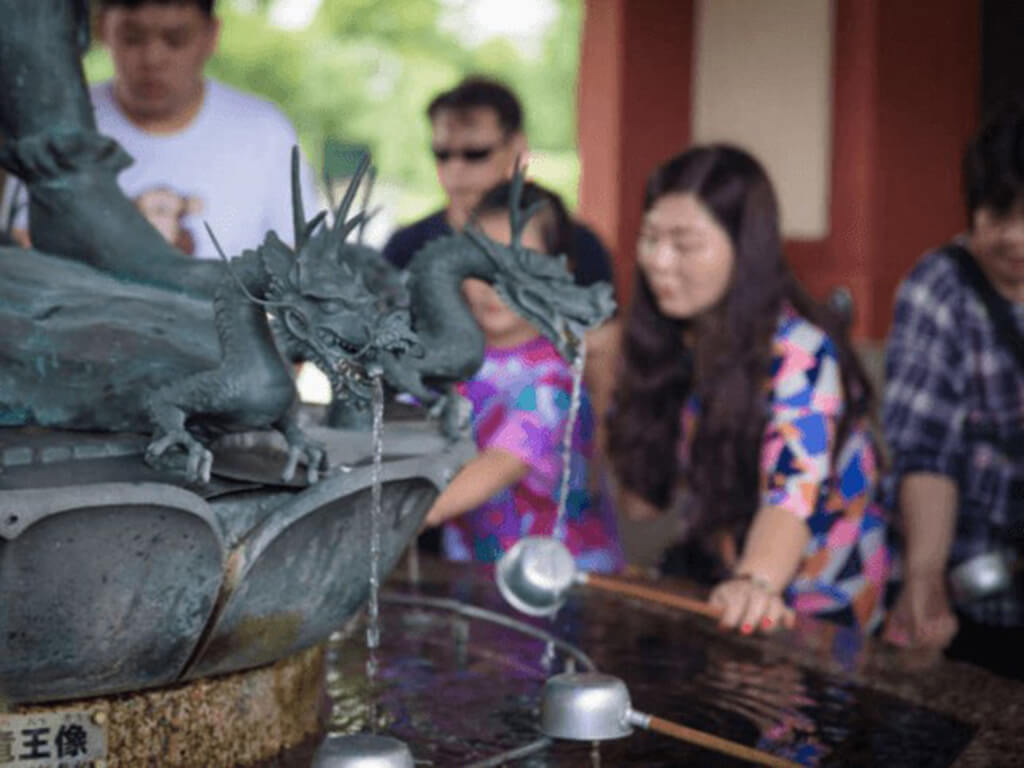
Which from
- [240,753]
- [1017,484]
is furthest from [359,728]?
[1017,484]

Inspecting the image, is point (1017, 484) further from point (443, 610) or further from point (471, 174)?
point (471, 174)

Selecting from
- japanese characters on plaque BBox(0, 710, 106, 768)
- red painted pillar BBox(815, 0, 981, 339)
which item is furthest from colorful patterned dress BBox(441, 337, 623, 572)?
red painted pillar BBox(815, 0, 981, 339)

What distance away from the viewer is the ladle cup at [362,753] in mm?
1771

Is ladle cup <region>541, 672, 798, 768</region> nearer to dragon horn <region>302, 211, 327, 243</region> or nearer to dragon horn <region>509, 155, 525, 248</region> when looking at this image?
dragon horn <region>509, 155, 525, 248</region>

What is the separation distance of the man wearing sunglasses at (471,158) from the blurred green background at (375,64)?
1694cm

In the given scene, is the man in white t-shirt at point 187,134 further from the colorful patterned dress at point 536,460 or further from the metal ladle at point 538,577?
the metal ladle at point 538,577

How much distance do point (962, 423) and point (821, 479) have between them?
0.61 metres

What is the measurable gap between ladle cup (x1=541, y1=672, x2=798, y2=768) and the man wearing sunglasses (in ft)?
7.71

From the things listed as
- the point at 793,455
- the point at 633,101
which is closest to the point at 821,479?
the point at 793,455

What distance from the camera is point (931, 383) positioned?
3666mm

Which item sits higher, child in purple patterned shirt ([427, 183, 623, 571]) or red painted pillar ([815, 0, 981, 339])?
red painted pillar ([815, 0, 981, 339])

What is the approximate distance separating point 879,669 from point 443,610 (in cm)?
89

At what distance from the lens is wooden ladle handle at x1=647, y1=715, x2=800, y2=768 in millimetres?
2152

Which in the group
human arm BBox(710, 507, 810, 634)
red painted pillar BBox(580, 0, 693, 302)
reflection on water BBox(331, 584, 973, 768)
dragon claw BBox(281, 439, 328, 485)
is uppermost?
red painted pillar BBox(580, 0, 693, 302)
